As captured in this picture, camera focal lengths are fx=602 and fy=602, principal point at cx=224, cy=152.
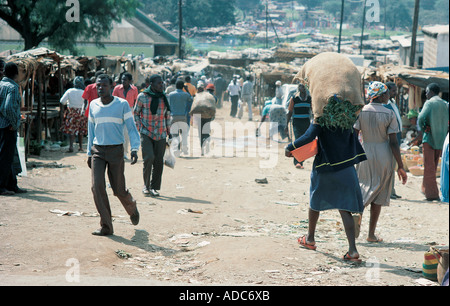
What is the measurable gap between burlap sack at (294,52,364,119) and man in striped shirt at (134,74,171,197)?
3.82 m

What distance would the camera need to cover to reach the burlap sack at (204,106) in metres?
14.4

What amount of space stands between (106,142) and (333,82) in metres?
2.54

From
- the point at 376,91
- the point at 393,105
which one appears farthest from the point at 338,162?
the point at 393,105

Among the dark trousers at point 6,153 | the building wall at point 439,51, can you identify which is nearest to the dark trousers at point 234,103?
the building wall at point 439,51

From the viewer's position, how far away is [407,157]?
13.8 metres

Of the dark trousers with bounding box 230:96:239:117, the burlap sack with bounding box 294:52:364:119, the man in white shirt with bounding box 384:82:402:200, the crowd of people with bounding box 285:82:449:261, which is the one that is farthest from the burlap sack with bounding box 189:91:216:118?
the dark trousers with bounding box 230:96:239:117

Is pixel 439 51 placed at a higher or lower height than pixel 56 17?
lower

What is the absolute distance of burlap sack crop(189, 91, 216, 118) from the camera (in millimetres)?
14375

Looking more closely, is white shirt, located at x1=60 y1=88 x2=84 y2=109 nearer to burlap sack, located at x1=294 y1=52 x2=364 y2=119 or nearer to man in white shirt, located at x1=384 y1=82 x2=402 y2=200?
man in white shirt, located at x1=384 y1=82 x2=402 y2=200

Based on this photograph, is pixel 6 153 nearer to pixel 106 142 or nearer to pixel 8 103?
pixel 8 103

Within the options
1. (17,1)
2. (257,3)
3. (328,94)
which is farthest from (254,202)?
(257,3)

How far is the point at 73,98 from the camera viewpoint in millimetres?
13977
